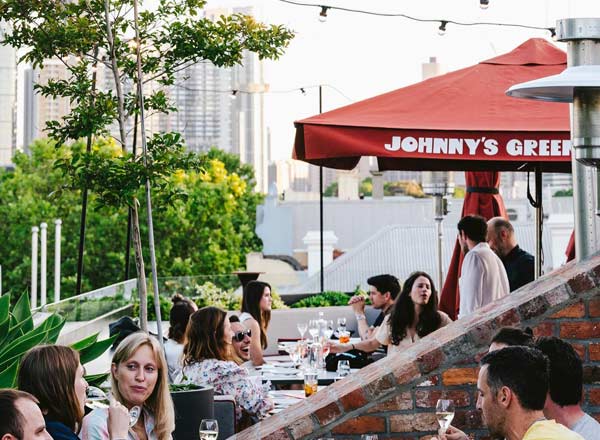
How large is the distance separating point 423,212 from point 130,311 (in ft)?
200

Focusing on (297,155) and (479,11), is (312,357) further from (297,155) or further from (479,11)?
(479,11)

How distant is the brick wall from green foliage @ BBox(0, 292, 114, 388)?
2236mm

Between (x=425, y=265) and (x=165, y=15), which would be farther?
(x=425, y=265)

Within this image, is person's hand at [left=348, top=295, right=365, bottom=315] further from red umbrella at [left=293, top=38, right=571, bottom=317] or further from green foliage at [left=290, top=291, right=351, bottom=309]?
green foliage at [left=290, top=291, right=351, bottom=309]

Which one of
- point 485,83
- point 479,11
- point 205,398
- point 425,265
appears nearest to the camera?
point 205,398

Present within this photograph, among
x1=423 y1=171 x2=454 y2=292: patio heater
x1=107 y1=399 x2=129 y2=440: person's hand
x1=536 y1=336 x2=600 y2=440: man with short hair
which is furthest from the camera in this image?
x1=423 y1=171 x2=454 y2=292: patio heater

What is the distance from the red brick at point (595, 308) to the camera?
4547mm

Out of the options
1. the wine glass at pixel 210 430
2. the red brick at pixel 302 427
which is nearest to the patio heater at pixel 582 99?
the red brick at pixel 302 427

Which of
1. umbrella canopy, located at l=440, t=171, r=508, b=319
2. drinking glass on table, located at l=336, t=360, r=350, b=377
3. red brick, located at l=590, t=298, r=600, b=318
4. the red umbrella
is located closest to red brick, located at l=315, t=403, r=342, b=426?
red brick, located at l=590, t=298, r=600, b=318

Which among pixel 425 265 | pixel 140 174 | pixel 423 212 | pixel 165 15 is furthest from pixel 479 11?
pixel 423 212

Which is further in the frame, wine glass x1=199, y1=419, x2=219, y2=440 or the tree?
the tree

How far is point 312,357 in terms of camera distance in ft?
24.5

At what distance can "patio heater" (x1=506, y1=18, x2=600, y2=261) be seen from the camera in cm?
453

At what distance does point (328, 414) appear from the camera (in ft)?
14.6
